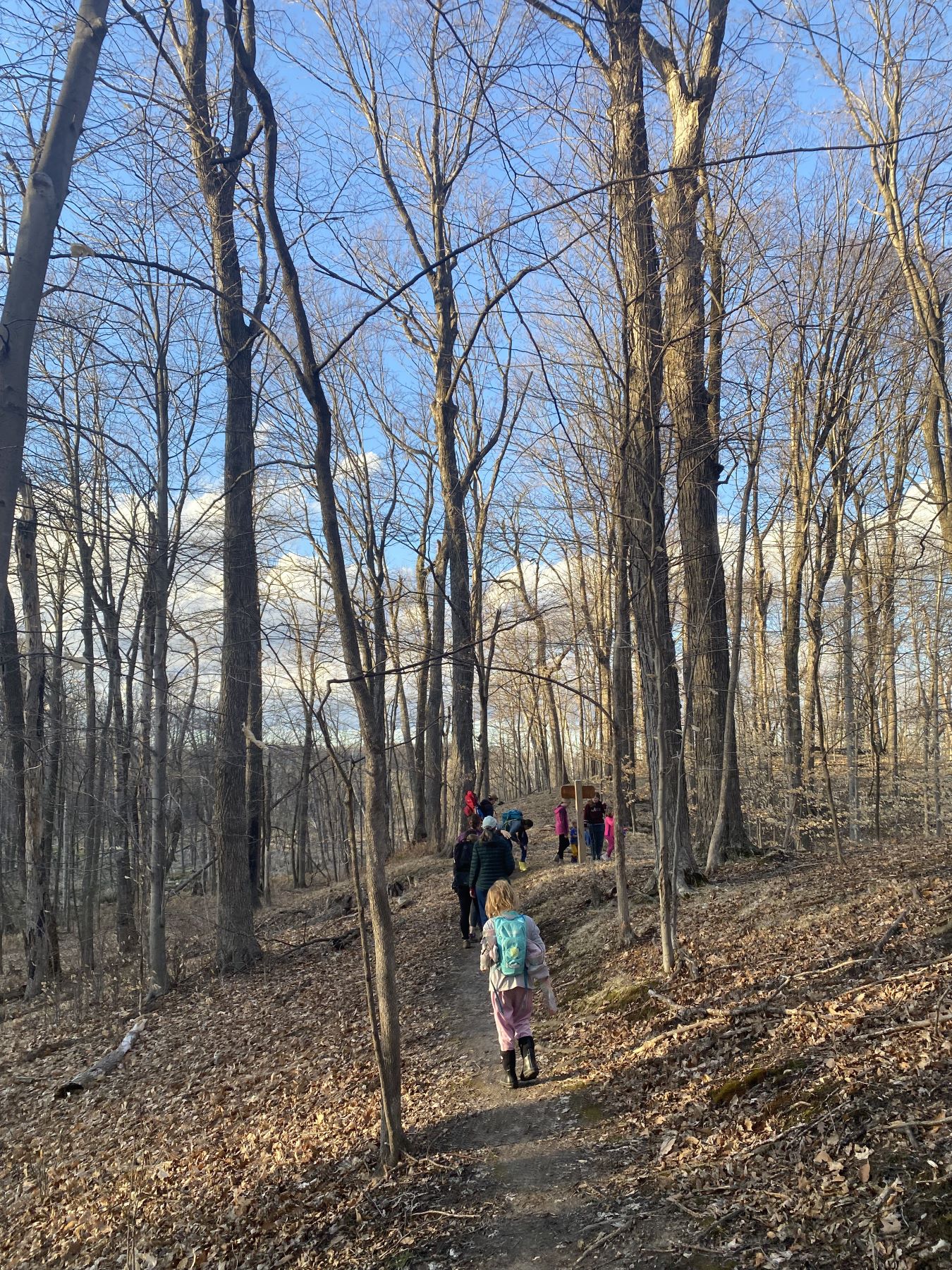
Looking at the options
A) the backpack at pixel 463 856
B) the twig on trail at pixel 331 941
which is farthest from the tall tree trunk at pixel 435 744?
the backpack at pixel 463 856

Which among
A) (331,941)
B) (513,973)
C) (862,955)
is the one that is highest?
(862,955)

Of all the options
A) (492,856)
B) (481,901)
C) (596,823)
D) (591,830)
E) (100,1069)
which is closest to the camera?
(100,1069)

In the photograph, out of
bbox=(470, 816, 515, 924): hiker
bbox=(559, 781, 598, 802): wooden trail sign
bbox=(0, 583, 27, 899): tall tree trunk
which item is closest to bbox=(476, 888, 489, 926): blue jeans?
bbox=(470, 816, 515, 924): hiker

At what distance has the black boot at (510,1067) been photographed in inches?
235

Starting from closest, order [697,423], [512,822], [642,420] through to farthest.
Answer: [642,420] → [697,423] → [512,822]

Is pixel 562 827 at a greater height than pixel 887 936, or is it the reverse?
pixel 887 936

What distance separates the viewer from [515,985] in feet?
19.6

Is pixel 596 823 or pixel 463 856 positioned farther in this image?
pixel 596 823

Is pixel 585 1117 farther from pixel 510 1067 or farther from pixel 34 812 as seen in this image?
pixel 34 812

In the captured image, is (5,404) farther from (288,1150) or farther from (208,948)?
(208,948)

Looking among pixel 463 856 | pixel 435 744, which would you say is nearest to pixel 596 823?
pixel 463 856

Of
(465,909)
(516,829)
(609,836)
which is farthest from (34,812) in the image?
(609,836)

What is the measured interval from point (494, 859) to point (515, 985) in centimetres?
369

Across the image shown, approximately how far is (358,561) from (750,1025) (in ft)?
51.2
